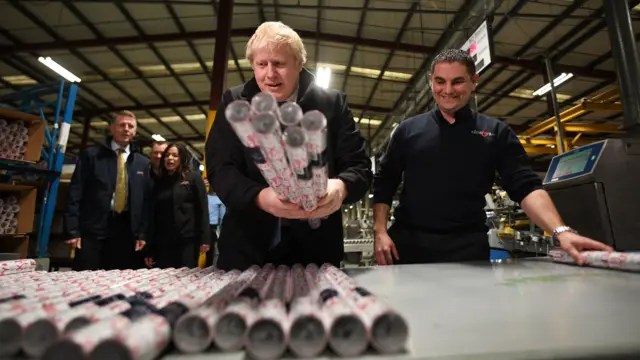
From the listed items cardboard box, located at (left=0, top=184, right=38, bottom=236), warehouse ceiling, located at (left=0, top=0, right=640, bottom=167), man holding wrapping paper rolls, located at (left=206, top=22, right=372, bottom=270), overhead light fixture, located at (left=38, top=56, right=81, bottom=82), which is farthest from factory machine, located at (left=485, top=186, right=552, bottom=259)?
overhead light fixture, located at (left=38, top=56, right=81, bottom=82)

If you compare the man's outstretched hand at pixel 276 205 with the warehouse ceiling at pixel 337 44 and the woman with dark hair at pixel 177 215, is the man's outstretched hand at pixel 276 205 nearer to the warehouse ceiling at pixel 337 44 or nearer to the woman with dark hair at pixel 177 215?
the woman with dark hair at pixel 177 215

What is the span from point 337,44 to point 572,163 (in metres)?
6.43

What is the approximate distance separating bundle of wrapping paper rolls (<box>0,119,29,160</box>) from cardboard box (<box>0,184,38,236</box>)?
0.24m

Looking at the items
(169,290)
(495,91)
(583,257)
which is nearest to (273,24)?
(169,290)

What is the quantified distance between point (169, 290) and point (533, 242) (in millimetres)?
2864

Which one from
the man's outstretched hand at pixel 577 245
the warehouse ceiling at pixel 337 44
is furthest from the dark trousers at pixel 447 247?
the warehouse ceiling at pixel 337 44

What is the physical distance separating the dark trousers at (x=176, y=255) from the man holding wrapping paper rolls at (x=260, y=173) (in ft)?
5.71

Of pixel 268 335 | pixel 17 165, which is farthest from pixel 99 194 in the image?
pixel 268 335

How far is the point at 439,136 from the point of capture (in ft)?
5.11

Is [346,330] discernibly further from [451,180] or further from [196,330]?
[451,180]

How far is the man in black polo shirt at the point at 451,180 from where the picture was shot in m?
1.45

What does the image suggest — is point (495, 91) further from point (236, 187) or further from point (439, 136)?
point (236, 187)

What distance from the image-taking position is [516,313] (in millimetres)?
559

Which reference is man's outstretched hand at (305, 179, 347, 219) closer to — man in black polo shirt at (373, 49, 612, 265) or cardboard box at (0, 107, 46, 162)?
man in black polo shirt at (373, 49, 612, 265)
